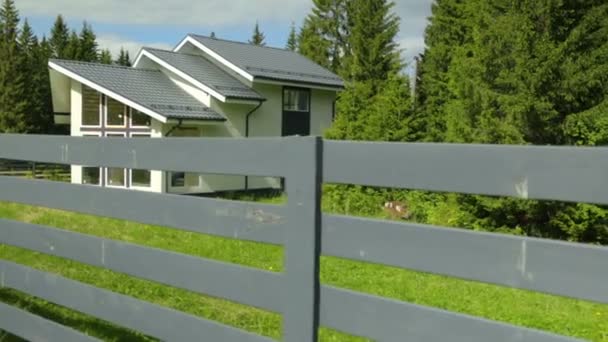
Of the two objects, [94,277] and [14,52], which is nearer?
[94,277]

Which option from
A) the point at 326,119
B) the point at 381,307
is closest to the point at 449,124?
the point at 381,307

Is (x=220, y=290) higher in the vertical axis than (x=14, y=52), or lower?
lower

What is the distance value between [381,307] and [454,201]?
9.21m

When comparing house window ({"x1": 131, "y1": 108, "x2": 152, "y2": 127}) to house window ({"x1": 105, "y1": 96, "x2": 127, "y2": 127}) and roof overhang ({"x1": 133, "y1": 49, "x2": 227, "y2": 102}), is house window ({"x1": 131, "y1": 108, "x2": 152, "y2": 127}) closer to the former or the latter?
house window ({"x1": 105, "y1": 96, "x2": 127, "y2": 127})

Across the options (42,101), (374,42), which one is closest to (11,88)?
(42,101)

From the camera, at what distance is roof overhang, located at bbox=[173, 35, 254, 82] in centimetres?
2159

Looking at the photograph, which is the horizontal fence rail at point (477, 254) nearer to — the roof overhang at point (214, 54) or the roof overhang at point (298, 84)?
the roof overhang at point (214, 54)

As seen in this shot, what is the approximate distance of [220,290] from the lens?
2.37m

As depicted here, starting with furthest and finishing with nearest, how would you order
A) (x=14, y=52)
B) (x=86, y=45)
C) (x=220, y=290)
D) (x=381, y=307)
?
1. (x=86, y=45)
2. (x=14, y=52)
3. (x=220, y=290)
4. (x=381, y=307)

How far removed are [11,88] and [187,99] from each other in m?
23.7

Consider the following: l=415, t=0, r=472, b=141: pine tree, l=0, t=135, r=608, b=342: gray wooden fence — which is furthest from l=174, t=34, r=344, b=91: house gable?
l=0, t=135, r=608, b=342: gray wooden fence

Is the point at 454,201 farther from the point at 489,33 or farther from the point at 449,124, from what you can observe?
the point at 489,33

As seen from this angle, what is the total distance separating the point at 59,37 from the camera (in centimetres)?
5659

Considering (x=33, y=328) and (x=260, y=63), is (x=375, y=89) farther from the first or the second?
(x=33, y=328)
